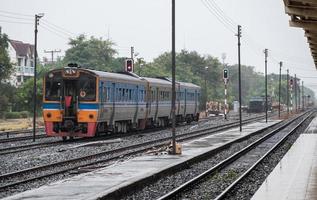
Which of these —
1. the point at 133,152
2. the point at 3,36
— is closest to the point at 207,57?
the point at 3,36

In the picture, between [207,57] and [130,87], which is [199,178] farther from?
[207,57]

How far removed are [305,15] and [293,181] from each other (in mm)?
3762

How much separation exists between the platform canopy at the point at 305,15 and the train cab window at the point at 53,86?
11.9m

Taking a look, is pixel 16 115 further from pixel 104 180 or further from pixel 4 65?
pixel 104 180

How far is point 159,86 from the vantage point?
37562 mm

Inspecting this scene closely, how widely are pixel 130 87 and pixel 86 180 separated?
1811 centimetres

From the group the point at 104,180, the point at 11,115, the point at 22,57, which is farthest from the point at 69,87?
the point at 22,57

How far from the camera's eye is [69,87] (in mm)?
26812

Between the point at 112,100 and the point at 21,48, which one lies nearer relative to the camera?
the point at 112,100

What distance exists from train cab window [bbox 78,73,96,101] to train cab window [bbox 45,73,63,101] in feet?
3.26

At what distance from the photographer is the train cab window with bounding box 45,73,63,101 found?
2684cm

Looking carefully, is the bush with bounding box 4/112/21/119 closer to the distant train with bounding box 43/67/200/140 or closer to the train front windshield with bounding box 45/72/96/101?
the distant train with bounding box 43/67/200/140

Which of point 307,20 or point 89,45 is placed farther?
point 89,45

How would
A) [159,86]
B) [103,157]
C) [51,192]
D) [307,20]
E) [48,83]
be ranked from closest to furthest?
[51,192]
[307,20]
[103,157]
[48,83]
[159,86]
